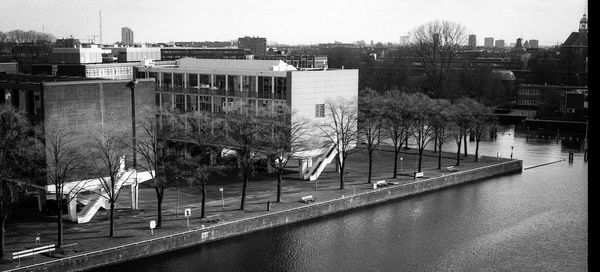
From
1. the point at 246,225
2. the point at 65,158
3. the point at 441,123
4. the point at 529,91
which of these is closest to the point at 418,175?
the point at 441,123

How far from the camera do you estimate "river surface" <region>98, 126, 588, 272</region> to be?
69.3ft

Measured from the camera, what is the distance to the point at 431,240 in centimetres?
2428

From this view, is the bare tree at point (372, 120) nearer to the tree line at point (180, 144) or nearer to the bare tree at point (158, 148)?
the tree line at point (180, 144)

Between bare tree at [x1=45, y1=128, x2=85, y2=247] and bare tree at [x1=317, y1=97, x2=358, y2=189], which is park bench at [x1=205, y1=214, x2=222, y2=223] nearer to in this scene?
bare tree at [x1=45, y1=128, x2=85, y2=247]

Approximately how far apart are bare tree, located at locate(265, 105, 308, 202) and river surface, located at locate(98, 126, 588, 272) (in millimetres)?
3531

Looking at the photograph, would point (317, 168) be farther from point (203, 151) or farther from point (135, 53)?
point (135, 53)

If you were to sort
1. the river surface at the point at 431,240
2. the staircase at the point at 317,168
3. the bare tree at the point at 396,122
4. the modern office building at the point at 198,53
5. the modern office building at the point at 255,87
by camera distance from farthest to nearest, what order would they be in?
1. the modern office building at the point at 198,53
2. the modern office building at the point at 255,87
3. the bare tree at the point at 396,122
4. the staircase at the point at 317,168
5. the river surface at the point at 431,240

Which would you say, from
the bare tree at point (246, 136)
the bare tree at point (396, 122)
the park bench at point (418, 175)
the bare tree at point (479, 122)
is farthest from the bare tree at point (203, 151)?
the bare tree at point (479, 122)

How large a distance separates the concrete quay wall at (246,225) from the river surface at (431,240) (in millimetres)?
295

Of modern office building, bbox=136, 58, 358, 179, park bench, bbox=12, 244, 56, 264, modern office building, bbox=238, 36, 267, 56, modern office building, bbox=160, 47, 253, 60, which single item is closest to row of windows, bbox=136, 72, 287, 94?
modern office building, bbox=136, 58, 358, 179

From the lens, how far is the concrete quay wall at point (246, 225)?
19.0 meters
